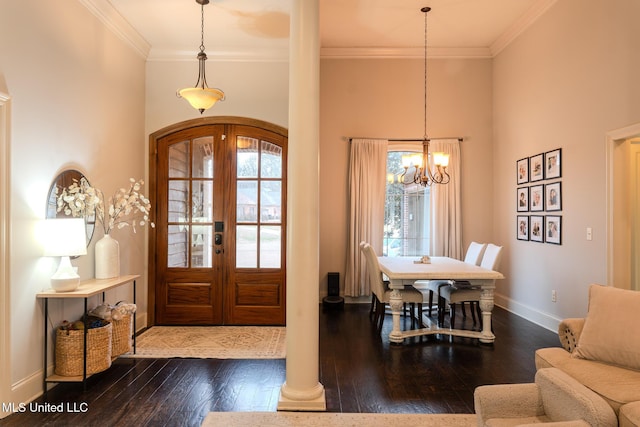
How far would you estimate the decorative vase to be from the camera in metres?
3.44

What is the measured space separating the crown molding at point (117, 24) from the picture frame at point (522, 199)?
4.99 meters

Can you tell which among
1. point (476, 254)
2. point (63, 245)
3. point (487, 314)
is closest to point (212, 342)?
point (63, 245)

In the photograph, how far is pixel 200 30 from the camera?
14.3 ft

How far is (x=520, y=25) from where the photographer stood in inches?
193

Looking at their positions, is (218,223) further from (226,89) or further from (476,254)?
(476,254)

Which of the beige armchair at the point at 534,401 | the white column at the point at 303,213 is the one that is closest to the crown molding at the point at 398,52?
the white column at the point at 303,213

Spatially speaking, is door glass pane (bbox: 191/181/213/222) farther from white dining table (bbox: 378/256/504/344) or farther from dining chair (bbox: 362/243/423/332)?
white dining table (bbox: 378/256/504/344)

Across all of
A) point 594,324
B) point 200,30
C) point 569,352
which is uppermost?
point 200,30

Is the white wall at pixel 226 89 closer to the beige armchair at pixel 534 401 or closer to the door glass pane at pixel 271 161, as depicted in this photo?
the door glass pane at pixel 271 161

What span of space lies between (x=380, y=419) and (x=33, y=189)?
291cm

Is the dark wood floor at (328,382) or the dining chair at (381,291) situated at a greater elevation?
the dining chair at (381,291)

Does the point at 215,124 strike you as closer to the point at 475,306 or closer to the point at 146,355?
the point at 146,355

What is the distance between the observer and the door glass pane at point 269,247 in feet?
15.4

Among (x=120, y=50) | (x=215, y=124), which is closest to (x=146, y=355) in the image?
(x=215, y=124)
